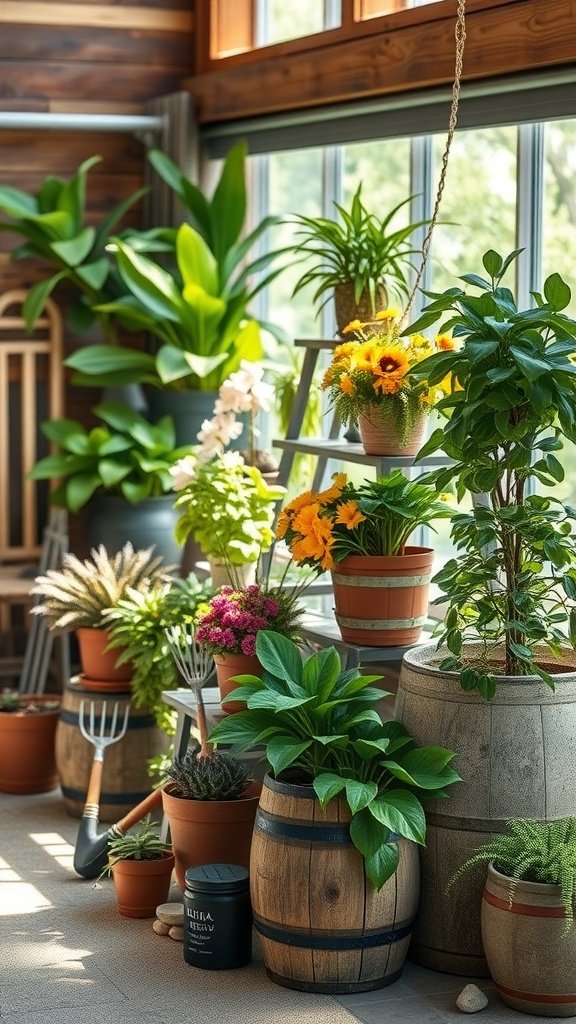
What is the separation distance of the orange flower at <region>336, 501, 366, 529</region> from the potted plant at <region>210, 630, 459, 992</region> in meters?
0.36

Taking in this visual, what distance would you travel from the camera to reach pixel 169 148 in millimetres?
5828

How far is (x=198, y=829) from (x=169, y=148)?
2.99 meters

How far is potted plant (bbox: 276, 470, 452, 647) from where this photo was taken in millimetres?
3697

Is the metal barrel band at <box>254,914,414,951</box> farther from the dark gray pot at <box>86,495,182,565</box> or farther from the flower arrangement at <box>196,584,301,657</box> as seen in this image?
the dark gray pot at <box>86,495,182,565</box>

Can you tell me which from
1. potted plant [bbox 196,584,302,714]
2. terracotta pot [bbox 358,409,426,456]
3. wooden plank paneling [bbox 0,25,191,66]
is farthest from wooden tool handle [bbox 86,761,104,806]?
wooden plank paneling [bbox 0,25,191,66]

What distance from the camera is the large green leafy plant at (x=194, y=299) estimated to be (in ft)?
17.1

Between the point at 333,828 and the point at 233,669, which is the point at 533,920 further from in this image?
the point at 233,669

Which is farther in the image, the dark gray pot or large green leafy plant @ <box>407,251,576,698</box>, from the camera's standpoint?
the dark gray pot

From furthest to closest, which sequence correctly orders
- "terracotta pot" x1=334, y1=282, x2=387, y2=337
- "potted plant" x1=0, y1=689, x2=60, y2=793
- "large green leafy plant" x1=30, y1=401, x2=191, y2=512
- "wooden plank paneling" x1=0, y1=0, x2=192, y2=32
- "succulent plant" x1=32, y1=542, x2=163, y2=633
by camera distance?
"wooden plank paneling" x1=0, y1=0, x2=192, y2=32
"large green leafy plant" x1=30, y1=401, x2=191, y2=512
"potted plant" x1=0, y1=689, x2=60, y2=793
"succulent plant" x1=32, y1=542, x2=163, y2=633
"terracotta pot" x1=334, y1=282, x2=387, y2=337

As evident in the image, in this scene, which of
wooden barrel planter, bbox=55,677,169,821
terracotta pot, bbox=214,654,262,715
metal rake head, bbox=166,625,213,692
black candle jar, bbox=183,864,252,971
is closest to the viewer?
black candle jar, bbox=183,864,252,971

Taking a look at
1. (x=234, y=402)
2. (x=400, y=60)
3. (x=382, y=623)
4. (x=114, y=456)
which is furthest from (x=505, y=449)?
(x=114, y=456)

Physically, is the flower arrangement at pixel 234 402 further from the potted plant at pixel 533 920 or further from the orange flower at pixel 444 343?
the potted plant at pixel 533 920

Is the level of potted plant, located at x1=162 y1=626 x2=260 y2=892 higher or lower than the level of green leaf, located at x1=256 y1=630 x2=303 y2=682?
lower

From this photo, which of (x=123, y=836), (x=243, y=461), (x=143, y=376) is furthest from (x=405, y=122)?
(x=123, y=836)
